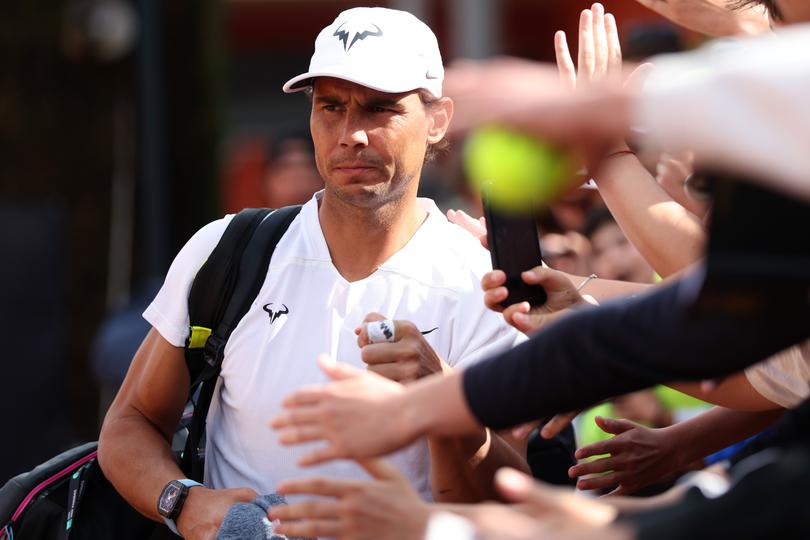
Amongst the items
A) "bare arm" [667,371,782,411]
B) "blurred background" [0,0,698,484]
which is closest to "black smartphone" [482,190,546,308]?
"bare arm" [667,371,782,411]

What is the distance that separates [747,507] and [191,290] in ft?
6.37

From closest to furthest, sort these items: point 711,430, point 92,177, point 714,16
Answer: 1. point 714,16
2. point 711,430
3. point 92,177

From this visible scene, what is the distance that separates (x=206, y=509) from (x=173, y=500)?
0.44 feet

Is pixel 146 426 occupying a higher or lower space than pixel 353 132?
lower

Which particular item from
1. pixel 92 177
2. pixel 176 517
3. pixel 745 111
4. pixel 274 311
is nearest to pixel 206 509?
pixel 176 517

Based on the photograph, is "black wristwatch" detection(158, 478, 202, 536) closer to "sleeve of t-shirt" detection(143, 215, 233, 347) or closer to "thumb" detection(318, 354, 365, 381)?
"sleeve of t-shirt" detection(143, 215, 233, 347)

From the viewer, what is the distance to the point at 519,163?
2467mm

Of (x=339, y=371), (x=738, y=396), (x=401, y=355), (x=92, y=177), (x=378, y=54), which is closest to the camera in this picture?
(x=339, y=371)

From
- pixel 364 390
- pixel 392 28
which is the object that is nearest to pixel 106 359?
pixel 392 28

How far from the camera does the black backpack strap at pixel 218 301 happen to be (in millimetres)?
3525

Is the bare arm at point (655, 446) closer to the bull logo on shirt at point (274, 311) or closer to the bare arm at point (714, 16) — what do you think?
the bull logo on shirt at point (274, 311)

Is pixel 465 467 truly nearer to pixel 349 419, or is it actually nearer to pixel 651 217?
pixel 651 217

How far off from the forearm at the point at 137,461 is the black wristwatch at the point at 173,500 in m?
0.03

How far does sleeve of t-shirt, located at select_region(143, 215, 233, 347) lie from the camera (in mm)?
3564
